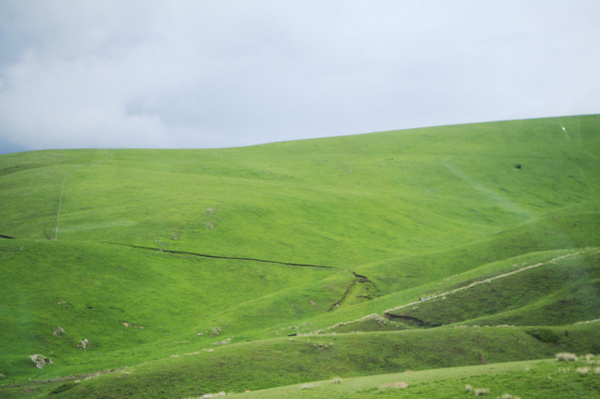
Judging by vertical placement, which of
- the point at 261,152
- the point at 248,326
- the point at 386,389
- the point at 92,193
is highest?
the point at 261,152

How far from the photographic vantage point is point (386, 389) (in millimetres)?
12781

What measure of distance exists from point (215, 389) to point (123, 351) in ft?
43.8

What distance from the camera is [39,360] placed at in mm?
24000

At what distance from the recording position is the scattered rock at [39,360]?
23750 mm

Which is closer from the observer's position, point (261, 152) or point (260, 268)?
point (260, 268)

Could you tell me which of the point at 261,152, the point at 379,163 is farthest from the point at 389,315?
the point at 261,152

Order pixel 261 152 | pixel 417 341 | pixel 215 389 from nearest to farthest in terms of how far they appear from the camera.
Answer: pixel 215 389
pixel 417 341
pixel 261 152

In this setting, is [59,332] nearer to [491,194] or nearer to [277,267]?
[277,267]

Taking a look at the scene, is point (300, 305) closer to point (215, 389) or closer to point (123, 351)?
point (123, 351)

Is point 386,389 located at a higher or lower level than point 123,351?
higher

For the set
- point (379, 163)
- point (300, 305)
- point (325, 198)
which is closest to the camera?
point (300, 305)

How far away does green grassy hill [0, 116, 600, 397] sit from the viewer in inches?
766

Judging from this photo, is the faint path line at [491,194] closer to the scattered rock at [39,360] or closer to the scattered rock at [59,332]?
the scattered rock at [59,332]

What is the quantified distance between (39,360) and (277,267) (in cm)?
2460
